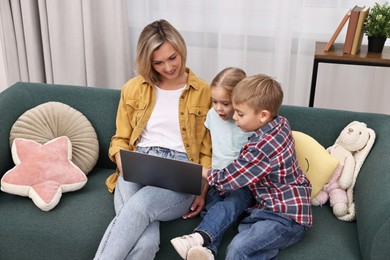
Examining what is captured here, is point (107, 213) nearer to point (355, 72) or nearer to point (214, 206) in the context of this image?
point (214, 206)

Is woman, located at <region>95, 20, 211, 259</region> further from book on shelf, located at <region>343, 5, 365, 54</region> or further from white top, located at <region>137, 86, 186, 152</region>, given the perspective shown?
book on shelf, located at <region>343, 5, 365, 54</region>

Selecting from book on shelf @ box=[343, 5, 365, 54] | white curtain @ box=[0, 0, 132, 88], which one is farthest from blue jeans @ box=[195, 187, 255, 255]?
white curtain @ box=[0, 0, 132, 88]

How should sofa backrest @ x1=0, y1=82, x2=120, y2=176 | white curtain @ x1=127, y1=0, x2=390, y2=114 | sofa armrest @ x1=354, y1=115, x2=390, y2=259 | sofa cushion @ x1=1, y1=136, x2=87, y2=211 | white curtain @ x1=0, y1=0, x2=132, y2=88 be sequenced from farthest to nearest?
white curtain @ x1=0, y1=0, x2=132, y2=88
white curtain @ x1=127, y1=0, x2=390, y2=114
sofa backrest @ x1=0, y1=82, x2=120, y2=176
sofa cushion @ x1=1, y1=136, x2=87, y2=211
sofa armrest @ x1=354, y1=115, x2=390, y2=259

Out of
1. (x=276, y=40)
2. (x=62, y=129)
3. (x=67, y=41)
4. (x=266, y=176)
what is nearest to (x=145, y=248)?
(x=266, y=176)

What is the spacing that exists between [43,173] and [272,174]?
90cm

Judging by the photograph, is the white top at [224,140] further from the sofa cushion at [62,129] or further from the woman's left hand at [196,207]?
the sofa cushion at [62,129]

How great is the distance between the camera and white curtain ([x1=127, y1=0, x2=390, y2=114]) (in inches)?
101

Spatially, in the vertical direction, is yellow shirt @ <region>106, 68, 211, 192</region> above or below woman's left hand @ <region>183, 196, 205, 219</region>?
above

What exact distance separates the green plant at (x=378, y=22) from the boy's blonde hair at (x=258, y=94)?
0.87 meters

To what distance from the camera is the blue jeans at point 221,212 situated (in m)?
1.62

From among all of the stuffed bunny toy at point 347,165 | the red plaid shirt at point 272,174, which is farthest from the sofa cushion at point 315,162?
the red plaid shirt at point 272,174

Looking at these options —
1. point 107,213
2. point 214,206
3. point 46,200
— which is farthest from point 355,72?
point 46,200

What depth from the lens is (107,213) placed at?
1.80 meters

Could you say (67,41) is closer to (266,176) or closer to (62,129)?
(62,129)
